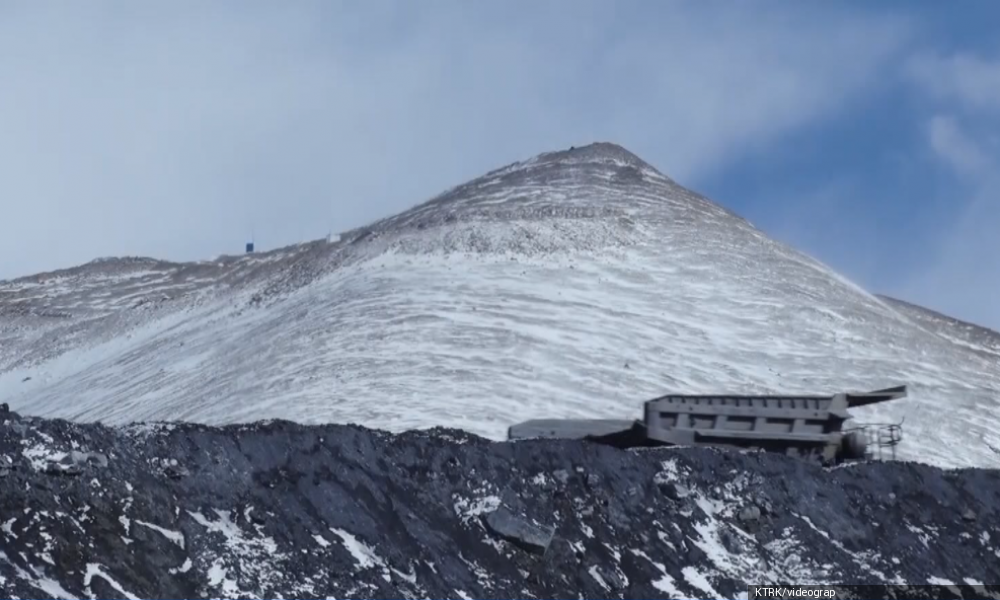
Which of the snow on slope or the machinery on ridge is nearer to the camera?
the machinery on ridge

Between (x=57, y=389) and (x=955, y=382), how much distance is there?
27.5 meters

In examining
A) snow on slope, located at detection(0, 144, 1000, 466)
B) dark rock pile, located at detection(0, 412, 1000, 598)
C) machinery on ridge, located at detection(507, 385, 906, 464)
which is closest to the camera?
dark rock pile, located at detection(0, 412, 1000, 598)

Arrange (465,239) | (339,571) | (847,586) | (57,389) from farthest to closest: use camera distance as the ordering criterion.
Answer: (465,239)
(57,389)
(847,586)
(339,571)

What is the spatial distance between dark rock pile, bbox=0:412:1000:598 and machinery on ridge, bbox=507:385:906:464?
1883 millimetres

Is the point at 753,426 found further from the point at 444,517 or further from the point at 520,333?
the point at 520,333

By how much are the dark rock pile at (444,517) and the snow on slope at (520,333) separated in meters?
10.7

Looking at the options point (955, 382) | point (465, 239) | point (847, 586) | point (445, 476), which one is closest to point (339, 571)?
point (445, 476)

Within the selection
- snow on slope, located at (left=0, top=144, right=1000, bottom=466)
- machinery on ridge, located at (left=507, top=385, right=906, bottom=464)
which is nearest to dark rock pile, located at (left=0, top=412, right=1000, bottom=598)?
machinery on ridge, located at (left=507, top=385, right=906, bottom=464)

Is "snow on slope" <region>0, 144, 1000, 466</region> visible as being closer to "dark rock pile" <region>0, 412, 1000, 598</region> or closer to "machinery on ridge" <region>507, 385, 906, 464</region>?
"machinery on ridge" <region>507, 385, 906, 464</region>

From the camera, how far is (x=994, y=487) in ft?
74.8

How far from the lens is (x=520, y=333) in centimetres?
4147

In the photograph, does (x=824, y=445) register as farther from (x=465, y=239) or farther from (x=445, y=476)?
(x=465, y=239)

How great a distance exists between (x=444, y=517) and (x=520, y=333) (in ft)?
73.3

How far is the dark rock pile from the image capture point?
16703mm
